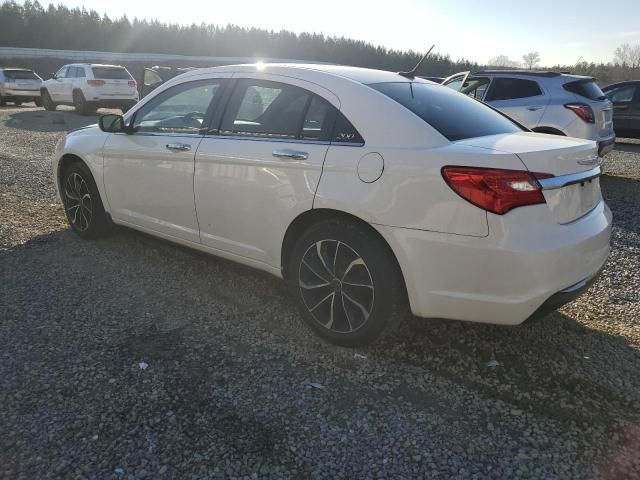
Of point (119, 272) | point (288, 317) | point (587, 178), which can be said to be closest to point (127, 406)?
point (288, 317)

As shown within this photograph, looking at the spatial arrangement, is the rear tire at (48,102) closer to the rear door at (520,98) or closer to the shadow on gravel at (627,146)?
the rear door at (520,98)

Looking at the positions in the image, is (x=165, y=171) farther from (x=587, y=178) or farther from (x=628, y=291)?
(x=628, y=291)

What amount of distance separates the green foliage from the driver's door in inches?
2415

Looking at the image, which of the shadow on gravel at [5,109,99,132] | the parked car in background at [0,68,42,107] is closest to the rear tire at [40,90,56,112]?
the shadow on gravel at [5,109,99,132]

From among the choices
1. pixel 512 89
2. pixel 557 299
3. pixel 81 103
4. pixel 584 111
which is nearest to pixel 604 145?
pixel 584 111

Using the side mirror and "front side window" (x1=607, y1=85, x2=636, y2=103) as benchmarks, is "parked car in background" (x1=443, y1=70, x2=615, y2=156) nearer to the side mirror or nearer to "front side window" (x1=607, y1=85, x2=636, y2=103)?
"front side window" (x1=607, y1=85, x2=636, y2=103)

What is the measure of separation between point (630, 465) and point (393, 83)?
2.44 m

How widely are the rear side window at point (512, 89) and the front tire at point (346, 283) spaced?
6.69m

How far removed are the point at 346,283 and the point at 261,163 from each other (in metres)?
0.94

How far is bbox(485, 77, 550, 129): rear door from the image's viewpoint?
8.28 m

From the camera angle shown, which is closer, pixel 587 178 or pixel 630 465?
pixel 630 465

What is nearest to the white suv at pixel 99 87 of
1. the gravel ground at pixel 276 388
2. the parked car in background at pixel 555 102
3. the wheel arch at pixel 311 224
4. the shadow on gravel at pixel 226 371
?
the parked car in background at pixel 555 102

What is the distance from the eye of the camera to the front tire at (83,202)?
478cm

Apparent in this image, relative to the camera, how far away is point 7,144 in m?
11.2
